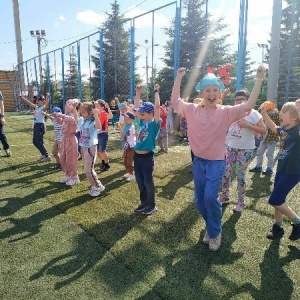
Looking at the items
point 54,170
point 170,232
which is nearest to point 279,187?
point 170,232

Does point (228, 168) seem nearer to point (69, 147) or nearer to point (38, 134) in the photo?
point (69, 147)

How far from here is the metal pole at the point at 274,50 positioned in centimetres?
1100

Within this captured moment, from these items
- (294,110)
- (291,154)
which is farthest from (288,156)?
(294,110)

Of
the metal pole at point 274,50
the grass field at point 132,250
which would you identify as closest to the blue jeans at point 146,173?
the grass field at point 132,250

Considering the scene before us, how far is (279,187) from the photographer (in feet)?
12.4

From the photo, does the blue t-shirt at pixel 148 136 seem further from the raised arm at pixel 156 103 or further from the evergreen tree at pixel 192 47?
the evergreen tree at pixel 192 47

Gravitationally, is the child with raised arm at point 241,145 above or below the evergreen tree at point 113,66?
below

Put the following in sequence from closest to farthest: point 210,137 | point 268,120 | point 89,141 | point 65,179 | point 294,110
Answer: point 210,137 → point 294,110 → point 268,120 → point 89,141 → point 65,179

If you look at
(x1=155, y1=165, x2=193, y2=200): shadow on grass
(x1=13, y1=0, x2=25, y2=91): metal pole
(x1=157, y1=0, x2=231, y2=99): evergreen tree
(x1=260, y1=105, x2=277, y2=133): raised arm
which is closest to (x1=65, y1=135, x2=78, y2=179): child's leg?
(x1=155, y1=165, x2=193, y2=200): shadow on grass

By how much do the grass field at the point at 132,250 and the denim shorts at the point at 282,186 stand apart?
1.86 ft

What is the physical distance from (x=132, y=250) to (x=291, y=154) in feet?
7.16

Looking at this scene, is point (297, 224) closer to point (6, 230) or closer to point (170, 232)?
point (170, 232)

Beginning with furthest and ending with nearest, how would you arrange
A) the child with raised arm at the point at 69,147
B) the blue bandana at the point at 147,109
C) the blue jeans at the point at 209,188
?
the child with raised arm at the point at 69,147, the blue bandana at the point at 147,109, the blue jeans at the point at 209,188

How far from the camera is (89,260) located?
3.51 metres
